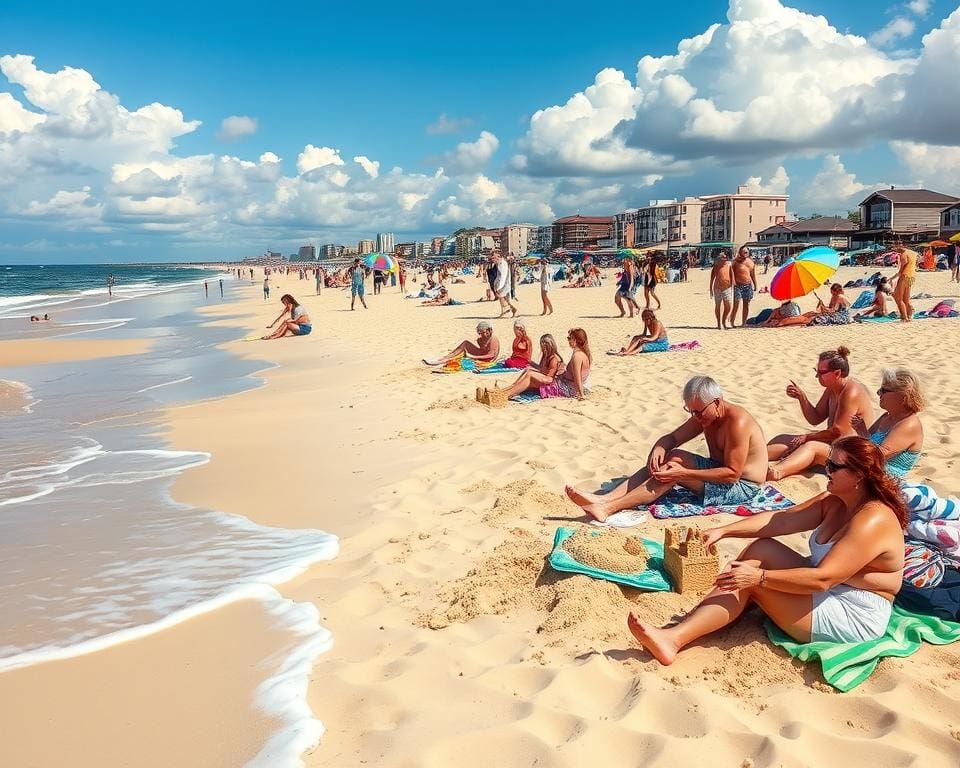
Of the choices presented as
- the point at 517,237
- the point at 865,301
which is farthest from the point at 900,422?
the point at 517,237

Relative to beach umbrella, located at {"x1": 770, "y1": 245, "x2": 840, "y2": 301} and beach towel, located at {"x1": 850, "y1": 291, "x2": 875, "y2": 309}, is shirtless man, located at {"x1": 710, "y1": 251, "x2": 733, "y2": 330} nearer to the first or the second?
beach umbrella, located at {"x1": 770, "y1": 245, "x2": 840, "y2": 301}

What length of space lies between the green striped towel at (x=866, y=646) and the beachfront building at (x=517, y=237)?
5769 inches

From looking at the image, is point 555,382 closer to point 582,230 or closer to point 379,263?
point 379,263

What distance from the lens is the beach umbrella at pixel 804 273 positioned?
1183 cm

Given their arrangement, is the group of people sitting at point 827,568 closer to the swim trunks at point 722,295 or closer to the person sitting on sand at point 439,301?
the swim trunks at point 722,295

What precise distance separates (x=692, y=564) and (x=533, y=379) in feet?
15.0

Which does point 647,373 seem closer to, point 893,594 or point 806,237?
point 893,594

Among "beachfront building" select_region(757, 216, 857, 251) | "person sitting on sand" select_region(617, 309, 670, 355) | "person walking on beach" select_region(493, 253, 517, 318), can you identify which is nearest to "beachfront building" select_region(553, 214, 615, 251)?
"beachfront building" select_region(757, 216, 857, 251)

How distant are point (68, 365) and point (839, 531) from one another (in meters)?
14.9

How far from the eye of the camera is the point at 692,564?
11.3ft

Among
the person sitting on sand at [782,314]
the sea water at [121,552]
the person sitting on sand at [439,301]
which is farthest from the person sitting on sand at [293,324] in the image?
the person sitting on sand at [782,314]

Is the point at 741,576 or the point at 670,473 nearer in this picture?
the point at 741,576

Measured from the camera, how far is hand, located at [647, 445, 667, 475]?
15.0 ft

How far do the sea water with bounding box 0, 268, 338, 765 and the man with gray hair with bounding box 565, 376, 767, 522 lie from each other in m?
1.81
